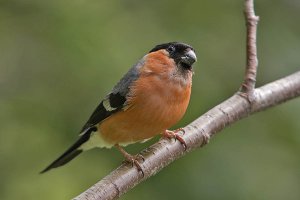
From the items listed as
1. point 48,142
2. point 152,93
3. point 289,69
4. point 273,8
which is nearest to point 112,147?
point 48,142

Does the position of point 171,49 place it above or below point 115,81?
above

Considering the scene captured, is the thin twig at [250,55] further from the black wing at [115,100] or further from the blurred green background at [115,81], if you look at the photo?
the black wing at [115,100]

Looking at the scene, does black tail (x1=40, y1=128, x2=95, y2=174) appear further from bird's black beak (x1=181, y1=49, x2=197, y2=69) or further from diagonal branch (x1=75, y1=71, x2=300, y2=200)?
bird's black beak (x1=181, y1=49, x2=197, y2=69)

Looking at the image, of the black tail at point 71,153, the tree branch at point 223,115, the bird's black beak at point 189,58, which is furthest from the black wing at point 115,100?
the tree branch at point 223,115

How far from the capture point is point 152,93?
4.95 m

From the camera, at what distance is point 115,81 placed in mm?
5539

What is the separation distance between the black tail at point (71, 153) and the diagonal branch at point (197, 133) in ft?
2.68

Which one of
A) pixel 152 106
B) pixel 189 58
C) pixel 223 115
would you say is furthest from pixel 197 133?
pixel 189 58

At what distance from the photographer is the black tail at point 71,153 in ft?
17.5

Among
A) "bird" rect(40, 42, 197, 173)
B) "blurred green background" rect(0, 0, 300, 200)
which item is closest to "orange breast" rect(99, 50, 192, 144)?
"bird" rect(40, 42, 197, 173)

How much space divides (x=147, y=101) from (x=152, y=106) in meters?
0.06

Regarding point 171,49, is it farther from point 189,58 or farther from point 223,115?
point 223,115

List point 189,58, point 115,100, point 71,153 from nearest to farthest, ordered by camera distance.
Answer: point 189,58 < point 115,100 < point 71,153

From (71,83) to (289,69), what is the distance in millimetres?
1927
